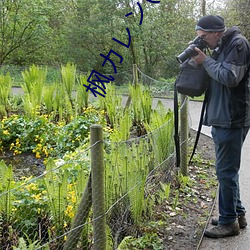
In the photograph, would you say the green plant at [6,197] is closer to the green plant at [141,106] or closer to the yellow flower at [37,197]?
the yellow flower at [37,197]

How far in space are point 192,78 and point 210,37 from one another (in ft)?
1.13

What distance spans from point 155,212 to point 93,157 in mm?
1503

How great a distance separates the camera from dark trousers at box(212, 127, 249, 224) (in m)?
2.98

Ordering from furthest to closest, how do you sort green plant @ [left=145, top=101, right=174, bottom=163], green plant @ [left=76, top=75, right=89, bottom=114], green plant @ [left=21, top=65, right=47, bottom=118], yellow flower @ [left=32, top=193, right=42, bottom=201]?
1. green plant @ [left=76, top=75, right=89, bottom=114]
2. green plant @ [left=21, top=65, right=47, bottom=118]
3. green plant @ [left=145, top=101, right=174, bottom=163]
4. yellow flower @ [left=32, top=193, right=42, bottom=201]

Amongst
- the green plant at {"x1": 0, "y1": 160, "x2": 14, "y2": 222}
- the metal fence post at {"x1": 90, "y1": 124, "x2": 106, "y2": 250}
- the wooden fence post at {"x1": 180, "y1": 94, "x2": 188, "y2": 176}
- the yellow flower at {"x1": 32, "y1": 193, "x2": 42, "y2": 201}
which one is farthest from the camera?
the wooden fence post at {"x1": 180, "y1": 94, "x2": 188, "y2": 176}

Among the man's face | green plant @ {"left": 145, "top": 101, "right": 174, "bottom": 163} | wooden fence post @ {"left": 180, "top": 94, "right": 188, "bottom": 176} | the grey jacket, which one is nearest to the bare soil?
wooden fence post @ {"left": 180, "top": 94, "right": 188, "bottom": 176}

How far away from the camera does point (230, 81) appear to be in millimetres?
2768

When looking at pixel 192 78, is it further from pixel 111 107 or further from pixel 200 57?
pixel 111 107

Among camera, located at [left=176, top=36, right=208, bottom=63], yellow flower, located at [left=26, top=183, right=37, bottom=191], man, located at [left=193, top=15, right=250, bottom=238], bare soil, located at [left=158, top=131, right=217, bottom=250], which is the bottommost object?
bare soil, located at [left=158, top=131, right=217, bottom=250]

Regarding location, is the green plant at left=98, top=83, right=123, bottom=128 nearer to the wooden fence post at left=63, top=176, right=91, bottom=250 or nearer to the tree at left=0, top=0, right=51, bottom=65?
the wooden fence post at left=63, top=176, right=91, bottom=250

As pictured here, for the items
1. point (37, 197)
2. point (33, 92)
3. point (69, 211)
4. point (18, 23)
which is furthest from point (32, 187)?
point (18, 23)

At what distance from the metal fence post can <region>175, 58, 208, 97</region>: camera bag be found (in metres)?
1.08

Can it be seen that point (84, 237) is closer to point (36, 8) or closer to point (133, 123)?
point (133, 123)

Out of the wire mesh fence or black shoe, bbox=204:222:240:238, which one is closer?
the wire mesh fence
